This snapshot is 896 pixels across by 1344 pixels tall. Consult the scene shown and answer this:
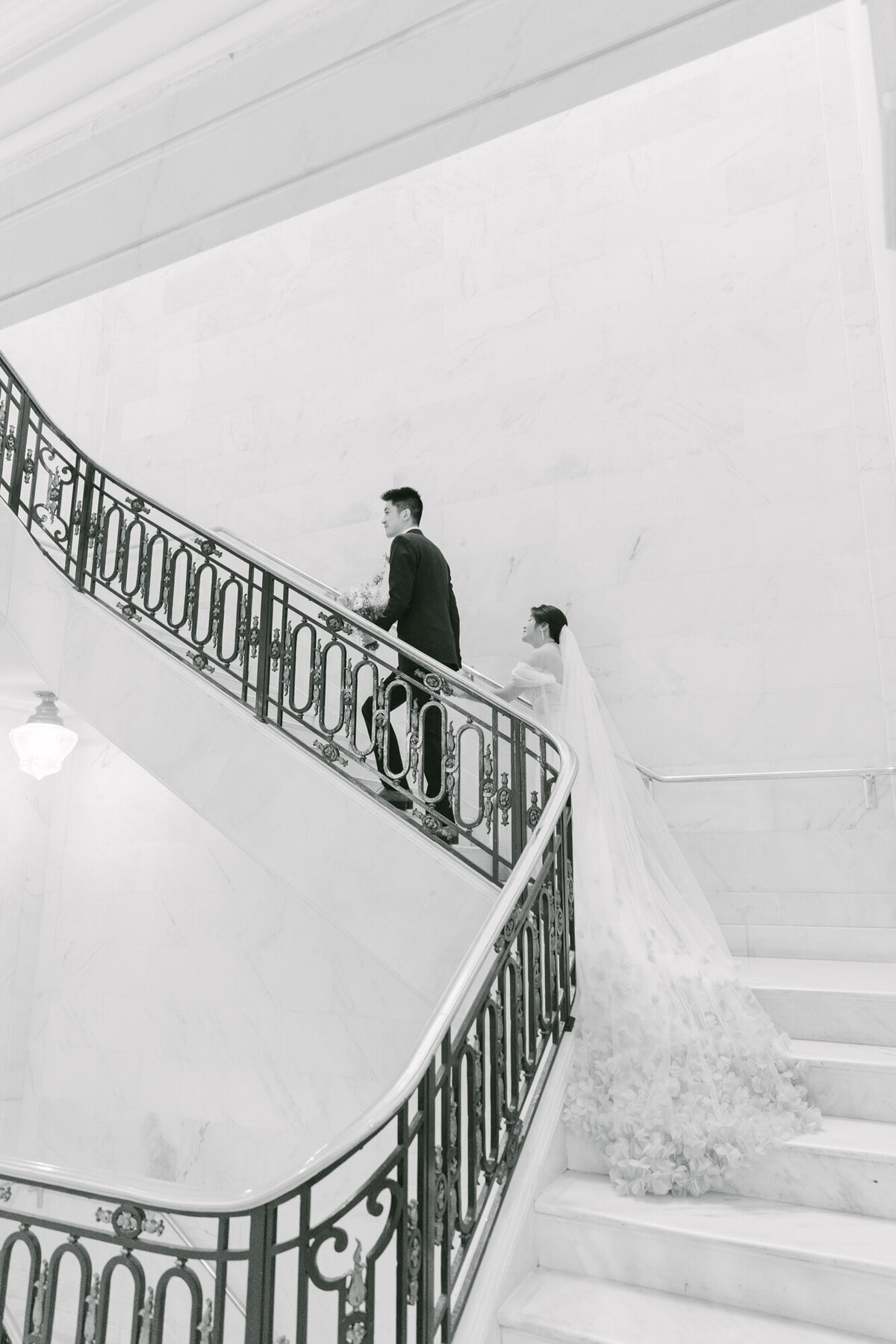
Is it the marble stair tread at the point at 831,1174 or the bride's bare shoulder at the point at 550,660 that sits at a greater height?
the bride's bare shoulder at the point at 550,660

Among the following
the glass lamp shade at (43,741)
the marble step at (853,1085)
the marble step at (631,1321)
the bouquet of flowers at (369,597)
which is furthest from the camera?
the glass lamp shade at (43,741)

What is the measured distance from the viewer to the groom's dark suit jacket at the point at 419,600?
521 cm

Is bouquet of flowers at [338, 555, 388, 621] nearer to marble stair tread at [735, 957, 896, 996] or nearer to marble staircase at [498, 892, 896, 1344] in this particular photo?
marble stair tread at [735, 957, 896, 996]

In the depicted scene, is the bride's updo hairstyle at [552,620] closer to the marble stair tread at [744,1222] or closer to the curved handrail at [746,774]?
the curved handrail at [746,774]

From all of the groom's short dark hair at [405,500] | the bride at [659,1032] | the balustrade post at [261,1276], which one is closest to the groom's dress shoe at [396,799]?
the bride at [659,1032]

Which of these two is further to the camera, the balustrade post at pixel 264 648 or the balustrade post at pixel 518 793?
the balustrade post at pixel 264 648

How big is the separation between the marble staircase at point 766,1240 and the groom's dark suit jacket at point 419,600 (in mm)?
2676

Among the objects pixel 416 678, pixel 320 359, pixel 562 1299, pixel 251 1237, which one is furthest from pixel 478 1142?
pixel 320 359

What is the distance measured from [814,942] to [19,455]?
18.9 ft

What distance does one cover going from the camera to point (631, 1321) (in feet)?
8.83

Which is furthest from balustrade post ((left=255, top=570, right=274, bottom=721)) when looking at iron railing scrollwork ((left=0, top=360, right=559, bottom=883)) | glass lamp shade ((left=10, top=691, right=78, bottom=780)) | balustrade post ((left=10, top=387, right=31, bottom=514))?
glass lamp shade ((left=10, top=691, right=78, bottom=780))

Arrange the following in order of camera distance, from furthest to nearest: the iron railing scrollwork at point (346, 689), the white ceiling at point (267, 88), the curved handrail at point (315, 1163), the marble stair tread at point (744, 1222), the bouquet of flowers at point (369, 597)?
the bouquet of flowers at point (369, 597), the iron railing scrollwork at point (346, 689), the marble stair tread at point (744, 1222), the curved handrail at point (315, 1163), the white ceiling at point (267, 88)

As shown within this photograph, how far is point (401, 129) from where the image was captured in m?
1.95

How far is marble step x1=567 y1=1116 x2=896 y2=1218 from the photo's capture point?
118 inches
